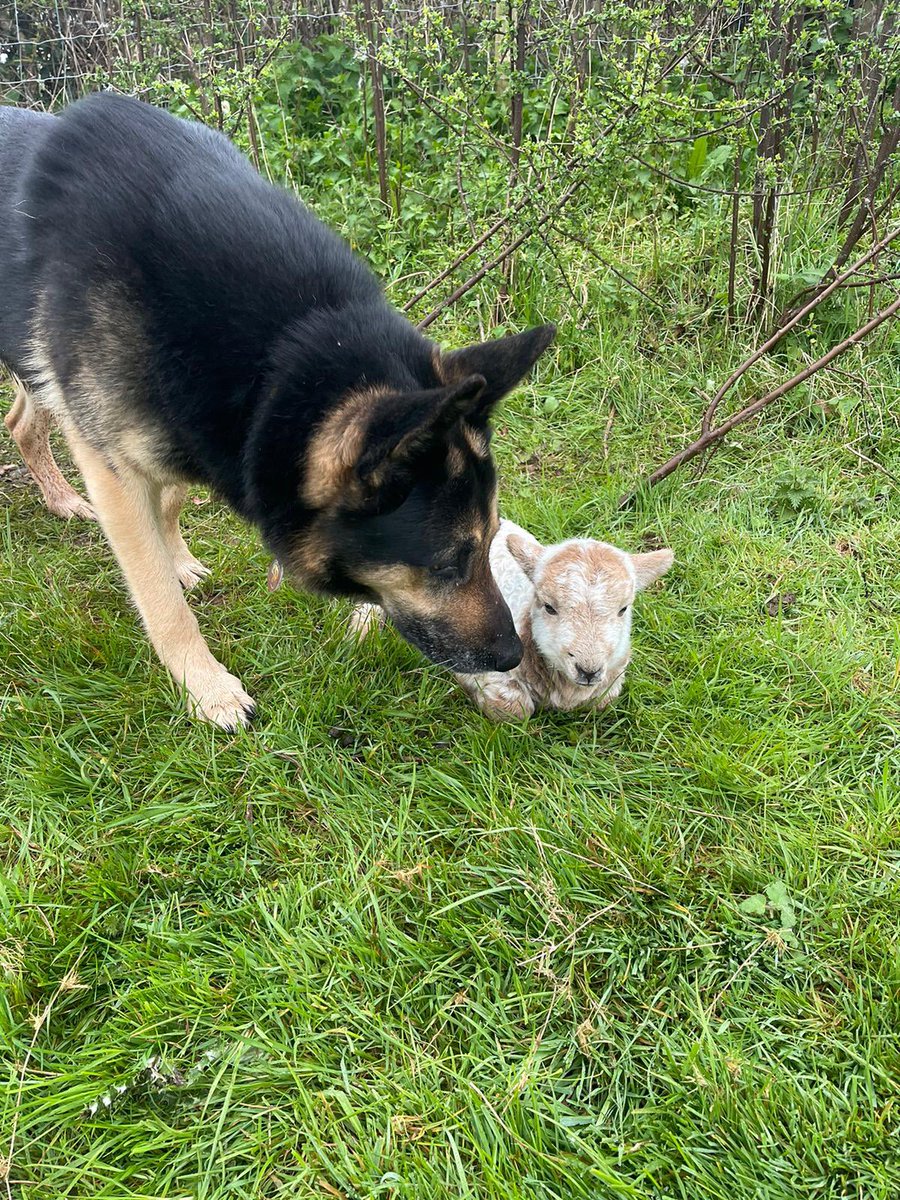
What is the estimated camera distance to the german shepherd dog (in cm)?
260

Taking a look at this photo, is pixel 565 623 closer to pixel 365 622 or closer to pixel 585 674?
pixel 585 674

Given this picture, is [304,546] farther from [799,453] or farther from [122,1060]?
[799,453]

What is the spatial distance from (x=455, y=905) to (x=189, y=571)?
7.41 feet

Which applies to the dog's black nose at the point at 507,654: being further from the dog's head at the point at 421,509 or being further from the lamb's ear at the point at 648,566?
the lamb's ear at the point at 648,566

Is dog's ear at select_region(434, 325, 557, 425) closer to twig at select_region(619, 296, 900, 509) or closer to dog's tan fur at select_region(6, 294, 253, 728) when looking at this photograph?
dog's tan fur at select_region(6, 294, 253, 728)

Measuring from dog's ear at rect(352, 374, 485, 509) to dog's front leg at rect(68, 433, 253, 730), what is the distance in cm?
112

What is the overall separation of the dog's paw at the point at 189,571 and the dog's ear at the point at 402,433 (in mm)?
1712

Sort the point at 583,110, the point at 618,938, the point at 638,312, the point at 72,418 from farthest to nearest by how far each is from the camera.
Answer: the point at 638,312 < the point at 583,110 < the point at 72,418 < the point at 618,938

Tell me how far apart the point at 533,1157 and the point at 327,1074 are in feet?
1.85

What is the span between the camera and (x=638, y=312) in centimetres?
518

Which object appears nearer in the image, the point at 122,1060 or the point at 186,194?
the point at 122,1060

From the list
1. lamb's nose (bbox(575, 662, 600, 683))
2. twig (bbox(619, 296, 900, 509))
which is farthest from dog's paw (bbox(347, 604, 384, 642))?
twig (bbox(619, 296, 900, 509))

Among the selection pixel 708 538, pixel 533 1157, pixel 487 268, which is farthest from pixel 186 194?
pixel 533 1157

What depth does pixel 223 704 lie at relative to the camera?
325 cm
